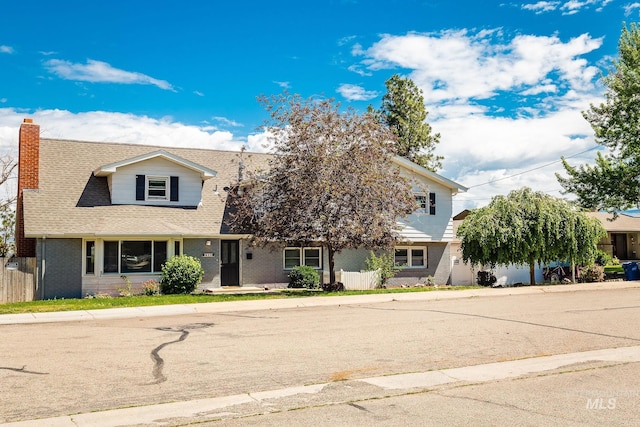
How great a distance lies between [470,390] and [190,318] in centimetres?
980

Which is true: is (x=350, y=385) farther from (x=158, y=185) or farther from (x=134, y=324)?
(x=158, y=185)

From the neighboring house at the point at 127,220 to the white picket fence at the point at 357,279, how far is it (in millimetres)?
1301

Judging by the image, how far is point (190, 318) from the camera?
16469 millimetres

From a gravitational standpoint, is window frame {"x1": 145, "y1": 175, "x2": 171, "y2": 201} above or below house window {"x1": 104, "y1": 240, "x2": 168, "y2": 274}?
above

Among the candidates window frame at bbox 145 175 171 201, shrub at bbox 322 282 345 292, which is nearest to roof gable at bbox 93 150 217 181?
window frame at bbox 145 175 171 201

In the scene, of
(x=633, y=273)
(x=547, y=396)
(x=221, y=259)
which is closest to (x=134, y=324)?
(x=547, y=396)

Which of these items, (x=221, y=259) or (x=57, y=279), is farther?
(x=221, y=259)

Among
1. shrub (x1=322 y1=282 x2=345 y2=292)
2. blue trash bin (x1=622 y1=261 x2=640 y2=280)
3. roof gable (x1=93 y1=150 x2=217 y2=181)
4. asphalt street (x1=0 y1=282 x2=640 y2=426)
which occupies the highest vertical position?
roof gable (x1=93 y1=150 x2=217 y2=181)

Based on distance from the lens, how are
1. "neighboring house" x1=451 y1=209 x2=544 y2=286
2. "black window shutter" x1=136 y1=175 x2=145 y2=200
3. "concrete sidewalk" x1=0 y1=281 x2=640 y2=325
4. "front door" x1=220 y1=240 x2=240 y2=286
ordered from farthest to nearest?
"neighboring house" x1=451 y1=209 x2=544 y2=286
"front door" x1=220 y1=240 x2=240 y2=286
"black window shutter" x1=136 y1=175 x2=145 y2=200
"concrete sidewalk" x1=0 y1=281 x2=640 y2=325

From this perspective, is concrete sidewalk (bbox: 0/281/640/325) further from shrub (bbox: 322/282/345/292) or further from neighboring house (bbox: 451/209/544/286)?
neighboring house (bbox: 451/209/544/286)

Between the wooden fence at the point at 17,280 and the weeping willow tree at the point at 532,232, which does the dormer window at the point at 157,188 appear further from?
the weeping willow tree at the point at 532,232

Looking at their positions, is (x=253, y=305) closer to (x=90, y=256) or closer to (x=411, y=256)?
(x=90, y=256)

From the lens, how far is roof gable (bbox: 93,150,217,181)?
25.5 m

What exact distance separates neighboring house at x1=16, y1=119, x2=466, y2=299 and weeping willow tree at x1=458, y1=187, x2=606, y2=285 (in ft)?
12.0
